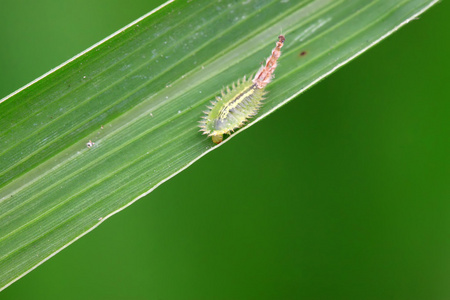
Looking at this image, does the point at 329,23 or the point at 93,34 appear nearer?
the point at 329,23

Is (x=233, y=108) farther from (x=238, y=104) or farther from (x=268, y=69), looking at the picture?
(x=268, y=69)

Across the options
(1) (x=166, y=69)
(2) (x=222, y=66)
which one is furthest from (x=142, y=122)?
(2) (x=222, y=66)


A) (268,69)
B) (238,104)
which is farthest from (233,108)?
(268,69)

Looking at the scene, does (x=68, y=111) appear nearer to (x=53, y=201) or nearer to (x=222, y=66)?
(x=53, y=201)
